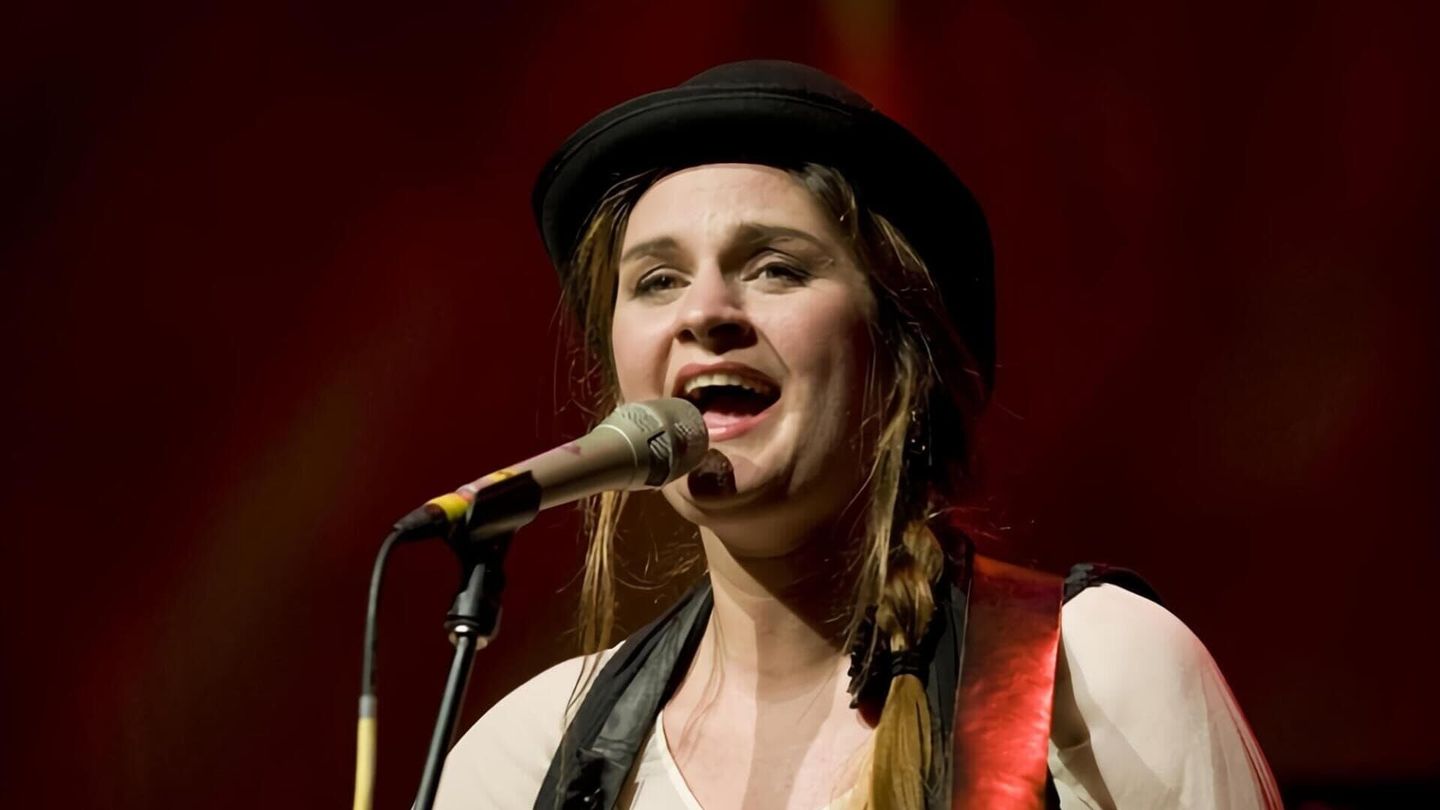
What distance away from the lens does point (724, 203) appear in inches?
64.7

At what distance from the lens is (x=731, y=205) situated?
1640 millimetres

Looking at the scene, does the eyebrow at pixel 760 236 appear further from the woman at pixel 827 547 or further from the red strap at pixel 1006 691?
the red strap at pixel 1006 691

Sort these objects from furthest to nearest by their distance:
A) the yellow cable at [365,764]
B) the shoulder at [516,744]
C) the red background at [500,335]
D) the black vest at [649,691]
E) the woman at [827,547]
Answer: the red background at [500,335]
the shoulder at [516,744]
the black vest at [649,691]
the woman at [827,547]
the yellow cable at [365,764]

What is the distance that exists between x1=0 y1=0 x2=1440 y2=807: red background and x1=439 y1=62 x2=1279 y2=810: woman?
0.39 metres

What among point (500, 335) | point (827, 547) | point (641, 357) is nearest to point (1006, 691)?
point (827, 547)

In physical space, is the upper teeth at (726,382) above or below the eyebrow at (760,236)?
below

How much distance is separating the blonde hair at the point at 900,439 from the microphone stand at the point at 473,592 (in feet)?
1.66

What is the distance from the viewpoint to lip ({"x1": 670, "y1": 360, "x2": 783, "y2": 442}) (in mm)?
1546

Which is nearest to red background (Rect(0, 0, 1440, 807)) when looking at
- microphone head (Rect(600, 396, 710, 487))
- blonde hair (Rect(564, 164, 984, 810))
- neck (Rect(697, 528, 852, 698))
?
blonde hair (Rect(564, 164, 984, 810))

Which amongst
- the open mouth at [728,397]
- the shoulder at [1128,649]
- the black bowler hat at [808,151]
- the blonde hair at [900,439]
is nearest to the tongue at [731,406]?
the open mouth at [728,397]

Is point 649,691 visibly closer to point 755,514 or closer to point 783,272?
point 755,514

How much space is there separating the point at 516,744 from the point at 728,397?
0.54 metres

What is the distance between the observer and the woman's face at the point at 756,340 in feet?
5.10

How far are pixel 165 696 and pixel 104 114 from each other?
2.70ft
